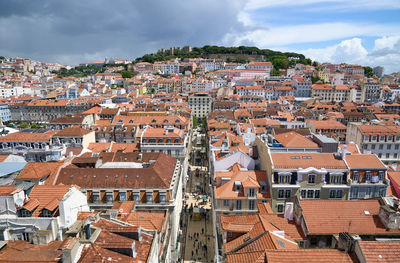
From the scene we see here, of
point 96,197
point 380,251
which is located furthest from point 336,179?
point 96,197

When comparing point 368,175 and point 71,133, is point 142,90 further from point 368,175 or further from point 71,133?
point 368,175

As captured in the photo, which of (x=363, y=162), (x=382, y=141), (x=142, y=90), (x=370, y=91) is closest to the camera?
(x=363, y=162)

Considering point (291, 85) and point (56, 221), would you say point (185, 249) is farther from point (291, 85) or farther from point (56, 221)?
point (291, 85)

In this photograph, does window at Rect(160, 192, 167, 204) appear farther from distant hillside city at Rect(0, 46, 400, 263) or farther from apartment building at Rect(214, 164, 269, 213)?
apartment building at Rect(214, 164, 269, 213)

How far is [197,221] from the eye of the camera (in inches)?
1932

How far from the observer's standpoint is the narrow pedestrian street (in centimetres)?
4059

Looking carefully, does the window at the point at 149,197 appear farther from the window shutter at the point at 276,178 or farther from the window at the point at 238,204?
the window shutter at the point at 276,178

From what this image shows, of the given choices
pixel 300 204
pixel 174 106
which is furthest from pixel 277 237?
pixel 174 106

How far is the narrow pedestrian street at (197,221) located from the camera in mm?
40594

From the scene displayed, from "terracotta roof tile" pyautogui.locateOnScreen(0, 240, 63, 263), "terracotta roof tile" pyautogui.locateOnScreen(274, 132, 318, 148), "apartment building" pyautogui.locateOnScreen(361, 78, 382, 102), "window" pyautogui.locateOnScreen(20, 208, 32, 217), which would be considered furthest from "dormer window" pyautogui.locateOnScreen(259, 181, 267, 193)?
"apartment building" pyautogui.locateOnScreen(361, 78, 382, 102)

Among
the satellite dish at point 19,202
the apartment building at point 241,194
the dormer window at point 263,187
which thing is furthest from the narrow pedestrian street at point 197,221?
the satellite dish at point 19,202

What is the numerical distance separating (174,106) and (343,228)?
96.2 m

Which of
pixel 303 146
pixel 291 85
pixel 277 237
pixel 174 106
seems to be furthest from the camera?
pixel 291 85

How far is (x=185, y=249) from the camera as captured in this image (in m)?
41.5
